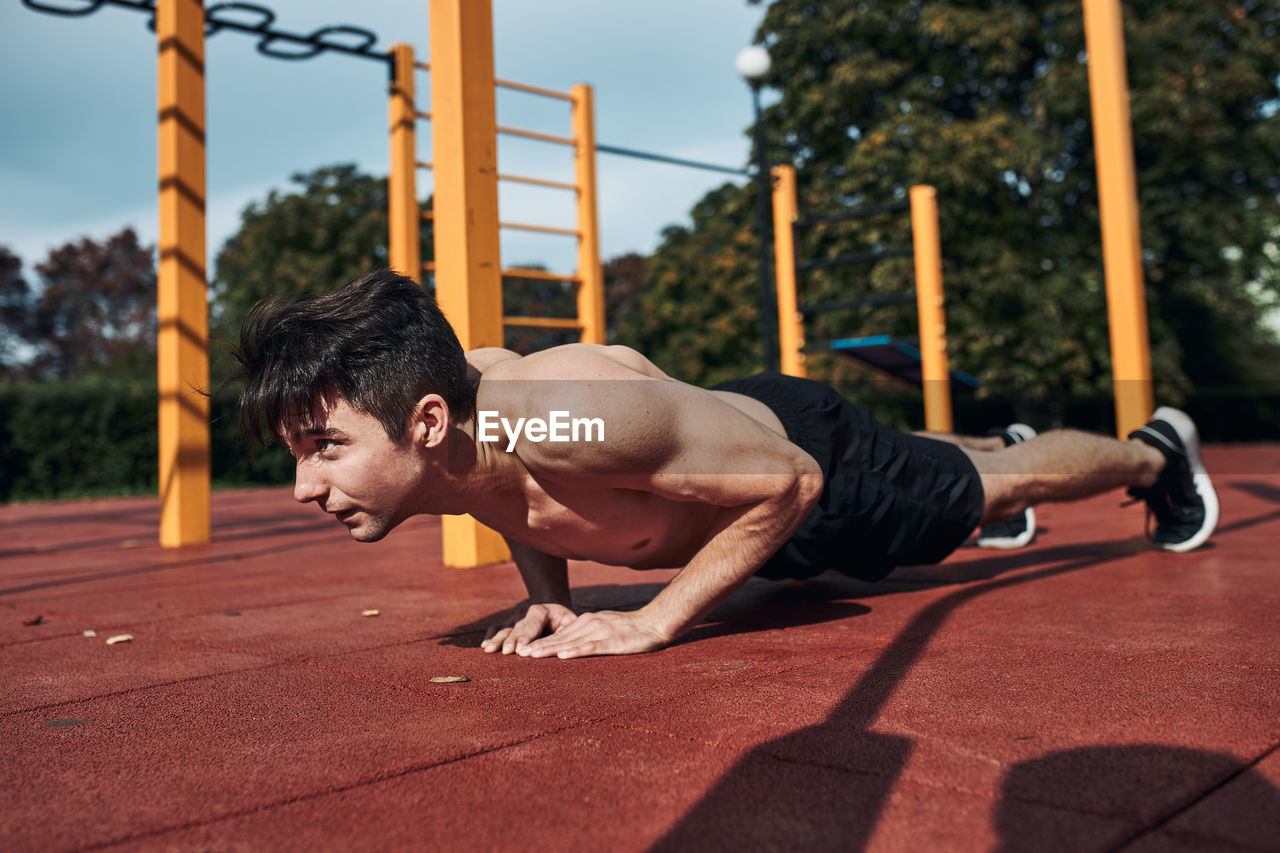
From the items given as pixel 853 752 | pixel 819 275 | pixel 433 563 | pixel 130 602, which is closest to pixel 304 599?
pixel 130 602

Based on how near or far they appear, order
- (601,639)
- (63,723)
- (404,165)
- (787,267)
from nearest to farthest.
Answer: (63,723), (601,639), (404,165), (787,267)

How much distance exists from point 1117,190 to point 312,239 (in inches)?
1080

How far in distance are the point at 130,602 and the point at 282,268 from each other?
27.3 m

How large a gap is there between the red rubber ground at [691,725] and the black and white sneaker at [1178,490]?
0.37m

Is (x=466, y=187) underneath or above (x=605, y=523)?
above

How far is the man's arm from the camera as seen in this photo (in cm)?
268

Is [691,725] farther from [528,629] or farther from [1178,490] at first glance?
[1178,490]

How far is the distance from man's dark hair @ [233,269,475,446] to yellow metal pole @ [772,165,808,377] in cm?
800

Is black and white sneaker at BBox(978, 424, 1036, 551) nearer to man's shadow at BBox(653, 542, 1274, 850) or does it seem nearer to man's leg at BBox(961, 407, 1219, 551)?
man's leg at BBox(961, 407, 1219, 551)

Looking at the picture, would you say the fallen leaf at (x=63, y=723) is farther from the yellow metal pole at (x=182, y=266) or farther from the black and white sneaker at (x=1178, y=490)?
the yellow metal pole at (x=182, y=266)

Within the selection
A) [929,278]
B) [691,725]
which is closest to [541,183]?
[929,278]

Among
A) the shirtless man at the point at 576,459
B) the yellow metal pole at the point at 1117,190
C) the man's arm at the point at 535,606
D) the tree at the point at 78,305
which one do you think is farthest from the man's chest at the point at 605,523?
the tree at the point at 78,305

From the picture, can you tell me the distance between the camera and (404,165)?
8203 millimetres

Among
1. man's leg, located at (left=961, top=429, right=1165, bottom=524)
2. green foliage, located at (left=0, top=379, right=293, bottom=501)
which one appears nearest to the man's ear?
man's leg, located at (left=961, top=429, right=1165, bottom=524)
